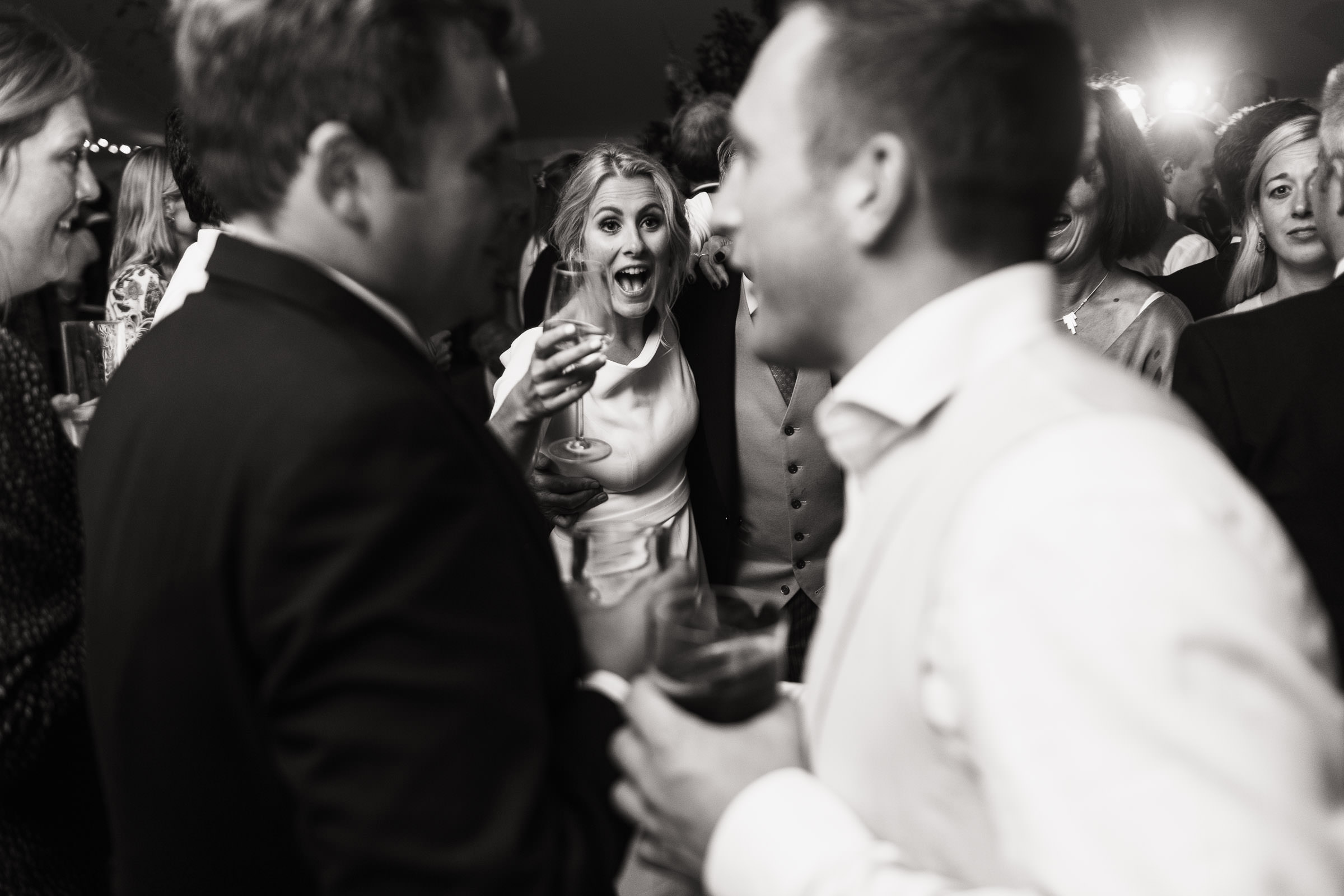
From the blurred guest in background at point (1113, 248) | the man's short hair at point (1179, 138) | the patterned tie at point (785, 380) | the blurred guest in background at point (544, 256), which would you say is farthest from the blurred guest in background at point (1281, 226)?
the blurred guest in background at point (544, 256)

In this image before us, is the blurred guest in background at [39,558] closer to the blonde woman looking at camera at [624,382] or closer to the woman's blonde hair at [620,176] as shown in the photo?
the blonde woman looking at camera at [624,382]

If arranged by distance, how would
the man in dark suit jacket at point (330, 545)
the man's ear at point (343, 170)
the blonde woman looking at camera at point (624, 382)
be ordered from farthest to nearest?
1. the blonde woman looking at camera at point (624, 382)
2. the man's ear at point (343, 170)
3. the man in dark suit jacket at point (330, 545)

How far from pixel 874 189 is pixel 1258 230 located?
2.85 metres

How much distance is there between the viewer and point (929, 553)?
2.86 ft

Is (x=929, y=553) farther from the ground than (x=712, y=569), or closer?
farther from the ground

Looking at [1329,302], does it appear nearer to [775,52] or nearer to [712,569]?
[775,52]

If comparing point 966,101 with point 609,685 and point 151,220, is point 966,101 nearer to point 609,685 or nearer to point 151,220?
point 609,685

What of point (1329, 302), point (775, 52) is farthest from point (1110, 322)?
point (775, 52)

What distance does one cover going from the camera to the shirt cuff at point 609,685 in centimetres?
115

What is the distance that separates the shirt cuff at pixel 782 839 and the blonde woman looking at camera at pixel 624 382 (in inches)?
53.5

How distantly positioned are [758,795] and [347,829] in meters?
0.33

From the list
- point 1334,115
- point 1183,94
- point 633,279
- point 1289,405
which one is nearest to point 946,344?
point 1289,405

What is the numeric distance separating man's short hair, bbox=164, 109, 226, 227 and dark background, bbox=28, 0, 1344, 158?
18.7 feet

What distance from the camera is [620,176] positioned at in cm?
303
